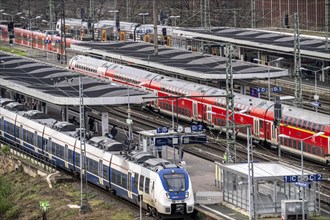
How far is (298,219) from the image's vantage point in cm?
5234

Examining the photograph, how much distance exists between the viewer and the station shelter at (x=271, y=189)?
53500 millimetres

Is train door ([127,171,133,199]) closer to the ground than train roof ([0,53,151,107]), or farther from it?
closer to the ground

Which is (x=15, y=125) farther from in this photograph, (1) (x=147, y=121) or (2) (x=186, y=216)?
(2) (x=186, y=216)

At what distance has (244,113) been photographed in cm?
7994

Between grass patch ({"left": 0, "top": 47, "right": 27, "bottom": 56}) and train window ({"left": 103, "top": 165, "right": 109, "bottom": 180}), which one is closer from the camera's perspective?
train window ({"left": 103, "top": 165, "right": 109, "bottom": 180})

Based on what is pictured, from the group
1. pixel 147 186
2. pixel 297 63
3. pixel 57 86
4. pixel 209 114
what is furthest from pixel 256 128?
pixel 147 186

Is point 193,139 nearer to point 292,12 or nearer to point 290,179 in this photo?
point 290,179

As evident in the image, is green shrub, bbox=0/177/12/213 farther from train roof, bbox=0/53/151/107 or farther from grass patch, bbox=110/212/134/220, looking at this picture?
grass patch, bbox=110/212/134/220

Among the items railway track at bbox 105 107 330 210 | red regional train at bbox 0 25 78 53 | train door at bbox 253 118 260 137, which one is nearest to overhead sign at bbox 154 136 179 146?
railway track at bbox 105 107 330 210

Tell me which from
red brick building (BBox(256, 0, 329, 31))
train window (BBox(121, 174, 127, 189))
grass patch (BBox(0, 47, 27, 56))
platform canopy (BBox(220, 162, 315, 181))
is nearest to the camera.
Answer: platform canopy (BBox(220, 162, 315, 181))

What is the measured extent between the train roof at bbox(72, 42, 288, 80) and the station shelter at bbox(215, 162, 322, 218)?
35.4 m

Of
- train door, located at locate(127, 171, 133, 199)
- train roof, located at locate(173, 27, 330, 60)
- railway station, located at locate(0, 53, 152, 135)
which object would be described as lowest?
train door, located at locate(127, 171, 133, 199)

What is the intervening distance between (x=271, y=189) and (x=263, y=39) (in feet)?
225

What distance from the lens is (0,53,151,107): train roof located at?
251 ft
